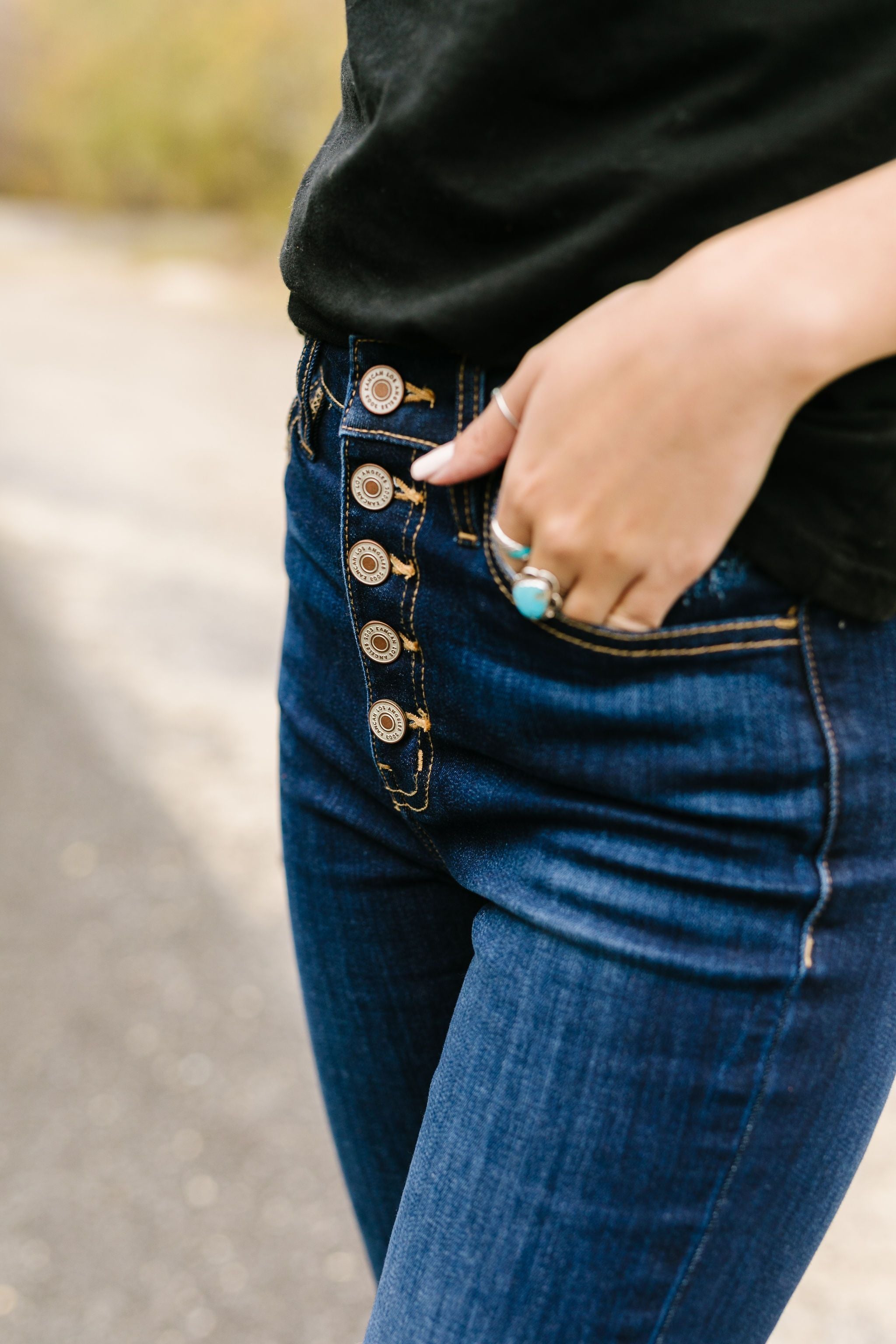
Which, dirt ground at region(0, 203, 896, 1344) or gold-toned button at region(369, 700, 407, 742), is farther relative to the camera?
dirt ground at region(0, 203, 896, 1344)

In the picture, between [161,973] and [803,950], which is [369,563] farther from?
[161,973]

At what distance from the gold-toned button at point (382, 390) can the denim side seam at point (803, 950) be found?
0.22m

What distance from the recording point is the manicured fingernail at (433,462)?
57 centimetres

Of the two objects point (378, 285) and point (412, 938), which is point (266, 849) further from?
point (378, 285)

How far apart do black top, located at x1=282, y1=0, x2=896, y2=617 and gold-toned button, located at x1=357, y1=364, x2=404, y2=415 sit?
0.09 feet

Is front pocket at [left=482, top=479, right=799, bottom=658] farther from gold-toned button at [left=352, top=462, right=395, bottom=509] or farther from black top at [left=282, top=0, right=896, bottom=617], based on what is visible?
gold-toned button at [left=352, top=462, right=395, bottom=509]

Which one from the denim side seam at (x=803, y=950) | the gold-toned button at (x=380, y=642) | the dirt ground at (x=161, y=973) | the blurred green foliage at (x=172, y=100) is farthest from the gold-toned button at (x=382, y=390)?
the blurred green foliage at (x=172, y=100)

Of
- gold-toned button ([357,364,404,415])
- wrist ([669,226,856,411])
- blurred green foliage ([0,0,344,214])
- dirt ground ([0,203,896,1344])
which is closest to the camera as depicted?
wrist ([669,226,856,411])

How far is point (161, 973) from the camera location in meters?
1.96

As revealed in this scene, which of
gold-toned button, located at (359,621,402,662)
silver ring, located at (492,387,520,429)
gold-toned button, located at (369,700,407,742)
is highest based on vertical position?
silver ring, located at (492,387,520,429)

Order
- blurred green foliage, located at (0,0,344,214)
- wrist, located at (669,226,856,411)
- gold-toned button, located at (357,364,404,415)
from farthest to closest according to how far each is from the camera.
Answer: blurred green foliage, located at (0,0,344,214) < gold-toned button, located at (357,364,404,415) < wrist, located at (669,226,856,411)

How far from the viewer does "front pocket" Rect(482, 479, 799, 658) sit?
530 millimetres

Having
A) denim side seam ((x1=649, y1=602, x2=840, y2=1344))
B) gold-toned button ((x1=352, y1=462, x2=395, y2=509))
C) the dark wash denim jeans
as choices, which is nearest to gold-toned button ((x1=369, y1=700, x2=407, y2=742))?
the dark wash denim jeans

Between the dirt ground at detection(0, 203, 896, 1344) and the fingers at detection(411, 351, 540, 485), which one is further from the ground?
the fingers at detection(411, 351, 540, 485)
